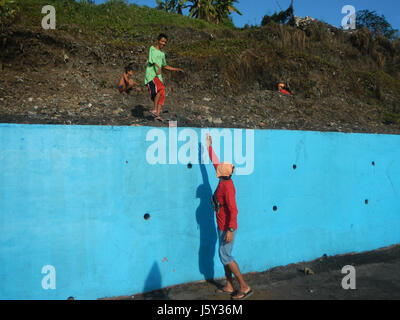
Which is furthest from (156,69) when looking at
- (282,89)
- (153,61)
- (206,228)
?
(282,89)

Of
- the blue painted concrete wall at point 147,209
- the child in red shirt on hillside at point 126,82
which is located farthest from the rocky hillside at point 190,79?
the blue painted concrete wall at point 147,209

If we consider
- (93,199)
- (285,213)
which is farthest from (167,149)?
(285,213)

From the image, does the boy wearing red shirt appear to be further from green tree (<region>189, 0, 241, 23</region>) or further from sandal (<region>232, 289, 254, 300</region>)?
green tree (<region>189, 0, 241, 23</region>)

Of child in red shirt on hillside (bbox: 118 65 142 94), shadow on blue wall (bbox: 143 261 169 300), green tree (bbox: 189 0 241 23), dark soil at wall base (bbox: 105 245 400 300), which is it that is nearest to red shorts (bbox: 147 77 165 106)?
child in red shirt on hillside (bbox: 118 65 142 94)

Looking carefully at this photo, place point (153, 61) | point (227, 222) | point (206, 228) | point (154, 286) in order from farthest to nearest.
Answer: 1. point (153, 61)
2. point (206, 228)
3. point (154, 286)
4. point (227, 222)

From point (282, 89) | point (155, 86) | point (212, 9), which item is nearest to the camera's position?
point (155, 86)

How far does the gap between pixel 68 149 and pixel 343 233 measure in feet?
13.8

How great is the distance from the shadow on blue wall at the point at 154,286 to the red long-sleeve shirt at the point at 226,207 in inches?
34.5

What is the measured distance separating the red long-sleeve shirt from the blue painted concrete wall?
50 cm

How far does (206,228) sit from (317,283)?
61.6 inches

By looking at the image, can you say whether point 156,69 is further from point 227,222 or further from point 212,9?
point 212,9

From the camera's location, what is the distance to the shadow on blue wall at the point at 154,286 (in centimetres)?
353

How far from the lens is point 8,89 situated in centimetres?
632

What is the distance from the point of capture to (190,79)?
8.55m
